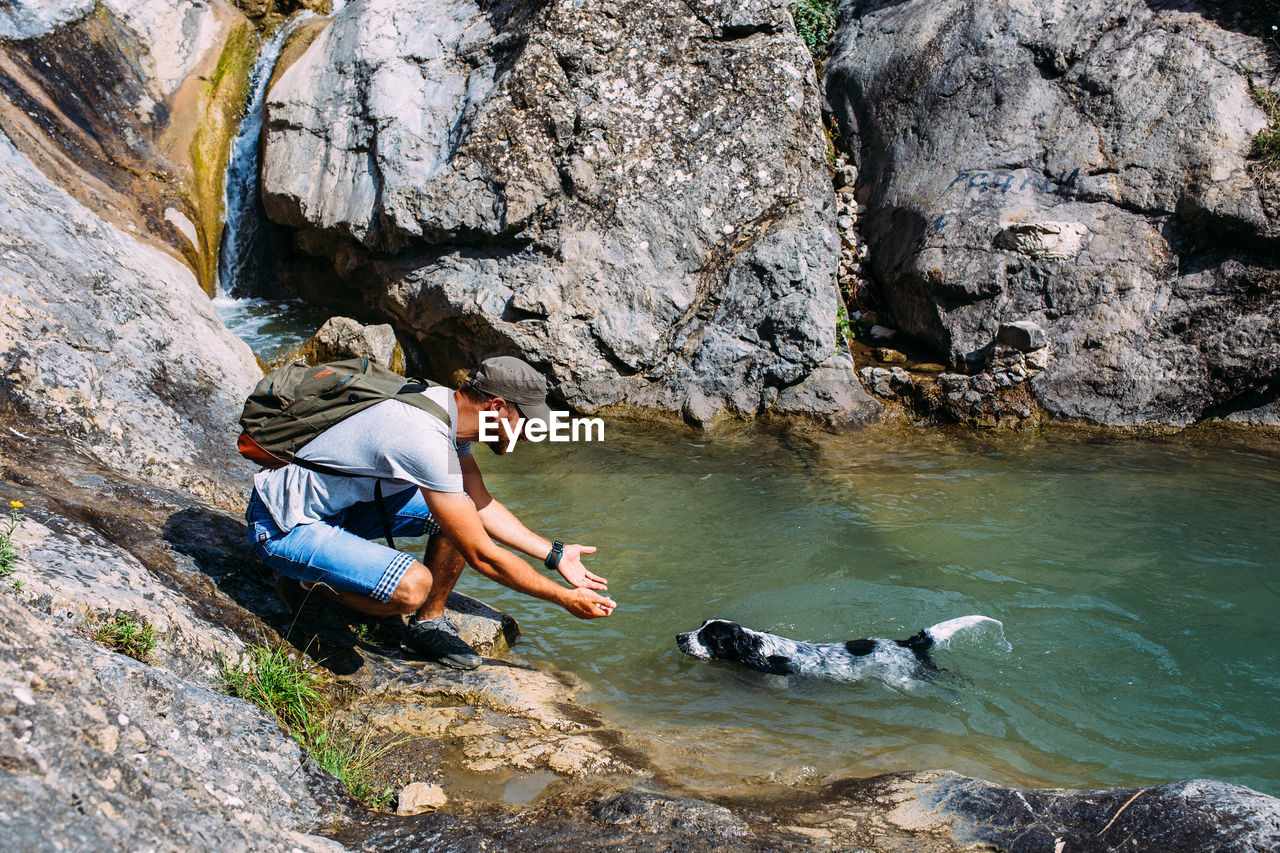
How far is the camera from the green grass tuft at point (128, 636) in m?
2.68

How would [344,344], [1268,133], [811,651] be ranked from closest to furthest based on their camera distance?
[811,651]
[344,344]
[1268,133]

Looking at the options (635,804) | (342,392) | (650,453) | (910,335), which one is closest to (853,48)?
(910,335)

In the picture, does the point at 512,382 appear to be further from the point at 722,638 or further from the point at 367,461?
the point at 722,638

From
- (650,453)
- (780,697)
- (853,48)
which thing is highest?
(853,48)

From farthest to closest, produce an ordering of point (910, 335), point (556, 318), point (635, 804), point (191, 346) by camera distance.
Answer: point (910, 335), point (556, 318), point (191, 346), point (635, 804)

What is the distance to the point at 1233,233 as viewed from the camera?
7934mm

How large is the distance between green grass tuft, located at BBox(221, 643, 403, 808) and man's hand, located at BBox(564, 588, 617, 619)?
81cm

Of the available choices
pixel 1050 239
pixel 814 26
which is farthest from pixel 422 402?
pixel 814 26

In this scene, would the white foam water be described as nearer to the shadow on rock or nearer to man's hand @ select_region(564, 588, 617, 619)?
man's hand @ select_region(564, 588, 617, 619)

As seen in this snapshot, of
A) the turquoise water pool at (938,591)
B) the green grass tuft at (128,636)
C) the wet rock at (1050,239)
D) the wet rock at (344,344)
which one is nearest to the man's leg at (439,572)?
the turquoise water pool at (938,591)

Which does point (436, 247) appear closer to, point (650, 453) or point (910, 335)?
point (650, 453)

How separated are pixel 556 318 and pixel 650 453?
1636 millimetres

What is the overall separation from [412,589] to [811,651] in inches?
77.0

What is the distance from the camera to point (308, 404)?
3.37m
